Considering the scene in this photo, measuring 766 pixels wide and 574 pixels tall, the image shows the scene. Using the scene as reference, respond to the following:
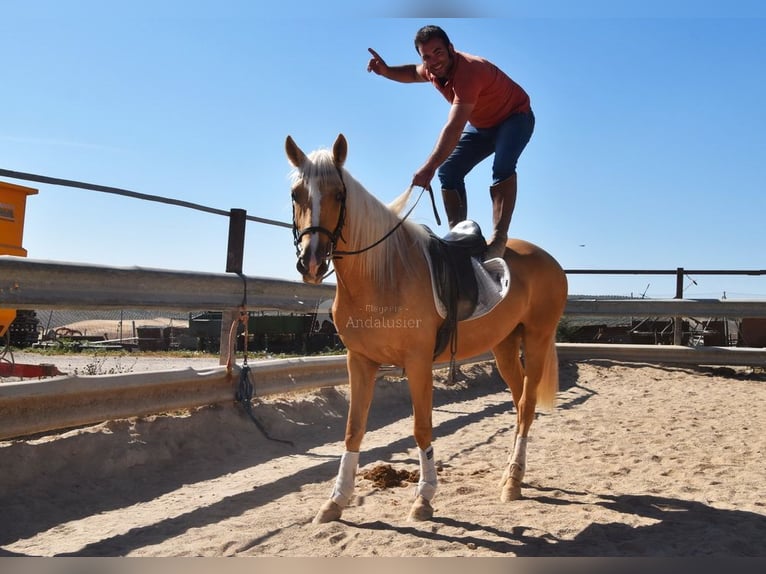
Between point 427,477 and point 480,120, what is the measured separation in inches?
108

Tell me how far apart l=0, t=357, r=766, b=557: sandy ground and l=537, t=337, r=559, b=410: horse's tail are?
0.47 metres

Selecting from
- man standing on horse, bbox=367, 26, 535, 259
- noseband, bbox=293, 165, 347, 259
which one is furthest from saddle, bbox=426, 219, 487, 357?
noseband, bbox=293, 165, 347, 259

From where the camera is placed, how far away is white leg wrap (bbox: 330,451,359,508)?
383 centimetres

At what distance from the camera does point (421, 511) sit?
3748 mm

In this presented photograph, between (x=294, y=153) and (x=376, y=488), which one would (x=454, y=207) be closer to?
(x=294, y=153)

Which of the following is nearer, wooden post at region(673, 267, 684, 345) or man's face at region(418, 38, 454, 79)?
man's face at region(418, 38, 454, 79)

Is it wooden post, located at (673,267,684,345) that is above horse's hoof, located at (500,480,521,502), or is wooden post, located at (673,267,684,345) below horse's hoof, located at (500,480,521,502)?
above

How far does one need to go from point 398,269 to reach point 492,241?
43.1 inches

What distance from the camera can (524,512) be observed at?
395 centimetres

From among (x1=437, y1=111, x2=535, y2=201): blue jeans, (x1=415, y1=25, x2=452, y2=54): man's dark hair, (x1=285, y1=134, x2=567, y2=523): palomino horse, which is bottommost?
(x1=285, y1=134, x2=567, y2=523): palomino horse

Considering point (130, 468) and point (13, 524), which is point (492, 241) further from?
point (13, 524)

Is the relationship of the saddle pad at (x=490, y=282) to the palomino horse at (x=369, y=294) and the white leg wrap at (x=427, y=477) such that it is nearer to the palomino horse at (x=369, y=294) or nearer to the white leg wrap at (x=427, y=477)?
the palomino horse at (x=369, y=294)

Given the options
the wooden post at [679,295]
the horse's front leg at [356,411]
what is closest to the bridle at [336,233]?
the horse's front leg at [356,411]

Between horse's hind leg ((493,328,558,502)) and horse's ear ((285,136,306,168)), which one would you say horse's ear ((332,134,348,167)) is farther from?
horse's hind leg ((493,328,558,502))
